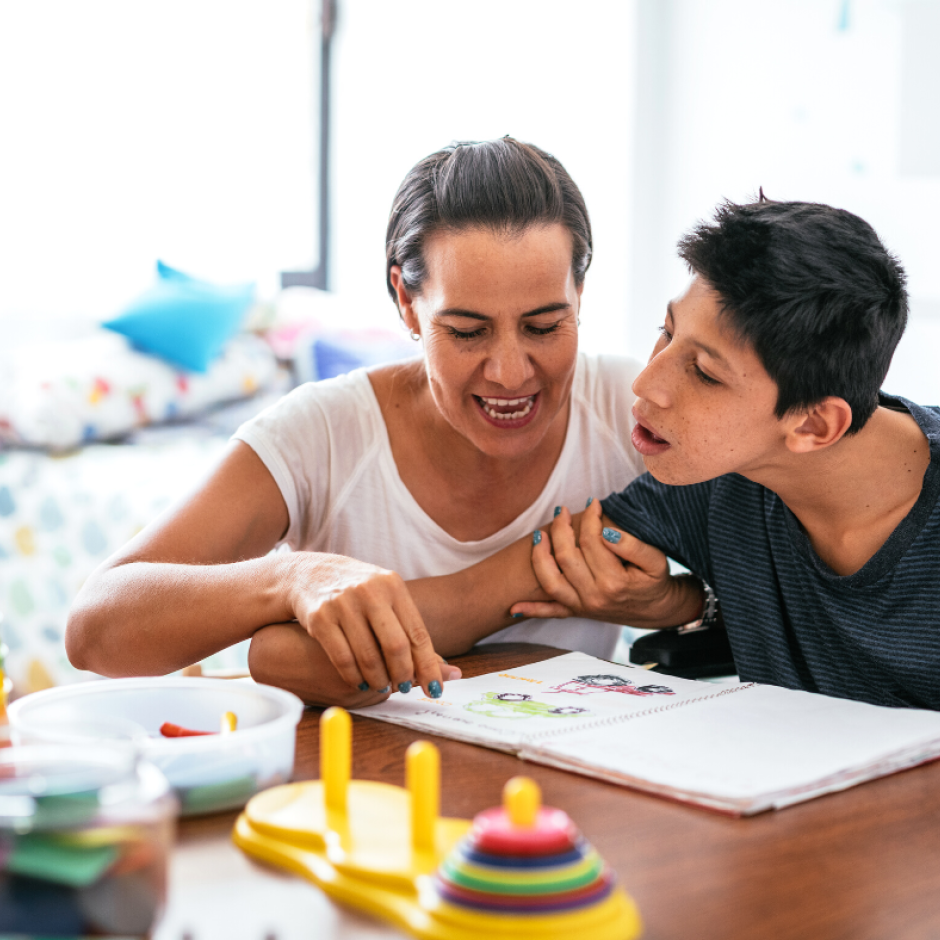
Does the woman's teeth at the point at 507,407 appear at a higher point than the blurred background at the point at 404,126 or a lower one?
lower

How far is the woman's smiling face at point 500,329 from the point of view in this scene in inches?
50.6

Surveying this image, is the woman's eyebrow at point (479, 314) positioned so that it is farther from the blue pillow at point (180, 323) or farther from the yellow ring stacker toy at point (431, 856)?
the blue pillow at point (180, 323)

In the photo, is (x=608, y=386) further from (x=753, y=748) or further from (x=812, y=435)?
(x=753, y=748)

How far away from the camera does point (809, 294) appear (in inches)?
43.1

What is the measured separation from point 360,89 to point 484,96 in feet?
1.56

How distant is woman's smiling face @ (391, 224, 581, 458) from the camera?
129 centimetres

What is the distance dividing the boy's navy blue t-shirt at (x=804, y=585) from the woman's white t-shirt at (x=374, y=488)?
17 cm

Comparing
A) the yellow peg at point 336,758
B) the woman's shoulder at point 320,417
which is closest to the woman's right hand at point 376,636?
the yellow peg at point 336,758

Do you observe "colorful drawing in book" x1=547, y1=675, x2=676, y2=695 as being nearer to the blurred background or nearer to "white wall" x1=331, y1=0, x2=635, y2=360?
the blurred background

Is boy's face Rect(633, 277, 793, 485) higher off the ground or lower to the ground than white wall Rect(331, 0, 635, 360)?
lower

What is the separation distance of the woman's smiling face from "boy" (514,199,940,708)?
0.16 m

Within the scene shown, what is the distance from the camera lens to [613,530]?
1.29 meters

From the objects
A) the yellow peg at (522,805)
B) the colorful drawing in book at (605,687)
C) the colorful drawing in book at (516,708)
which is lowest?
the colorful drawing in book at (605,687)

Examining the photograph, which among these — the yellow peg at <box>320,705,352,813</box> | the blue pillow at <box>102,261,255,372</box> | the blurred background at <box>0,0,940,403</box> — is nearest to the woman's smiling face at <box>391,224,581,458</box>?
the yellow peg at <box>320,705,352,813</box>
